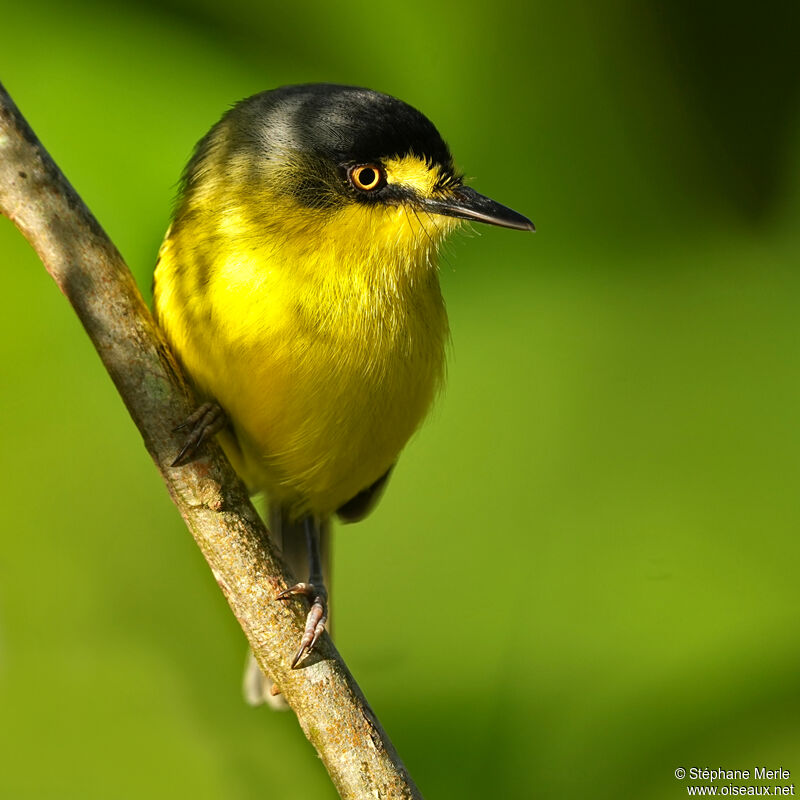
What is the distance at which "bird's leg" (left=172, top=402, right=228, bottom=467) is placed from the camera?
237 centimetres

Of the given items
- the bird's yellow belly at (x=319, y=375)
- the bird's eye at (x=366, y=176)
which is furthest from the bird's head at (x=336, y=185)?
the bird's yellow belly at (x=319, y=375)

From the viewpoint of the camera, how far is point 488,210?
2.89m

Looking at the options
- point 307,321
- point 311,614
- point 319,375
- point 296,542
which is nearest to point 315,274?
point 307,321

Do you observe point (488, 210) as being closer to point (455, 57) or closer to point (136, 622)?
point (455, 57)

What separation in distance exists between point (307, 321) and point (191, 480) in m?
0.49

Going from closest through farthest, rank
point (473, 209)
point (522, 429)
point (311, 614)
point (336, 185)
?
point (311, 614), point (336, 185), point (473, 209), point (522, 429)

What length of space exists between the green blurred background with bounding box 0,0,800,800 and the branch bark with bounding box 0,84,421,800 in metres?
0.85

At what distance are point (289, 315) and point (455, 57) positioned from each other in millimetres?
1343

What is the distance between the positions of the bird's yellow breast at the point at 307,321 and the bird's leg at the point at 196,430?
19 cm

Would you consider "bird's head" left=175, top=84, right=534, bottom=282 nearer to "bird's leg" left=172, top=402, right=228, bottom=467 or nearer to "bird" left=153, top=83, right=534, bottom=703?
"bird" left=153, top=83, right=534, bottom=703

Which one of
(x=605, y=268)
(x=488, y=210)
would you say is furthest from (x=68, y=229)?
(x=605, y=268)

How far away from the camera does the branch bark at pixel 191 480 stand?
2.24 m

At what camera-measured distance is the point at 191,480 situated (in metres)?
2.37

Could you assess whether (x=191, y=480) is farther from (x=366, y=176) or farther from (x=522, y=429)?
(x=522, y=429)
